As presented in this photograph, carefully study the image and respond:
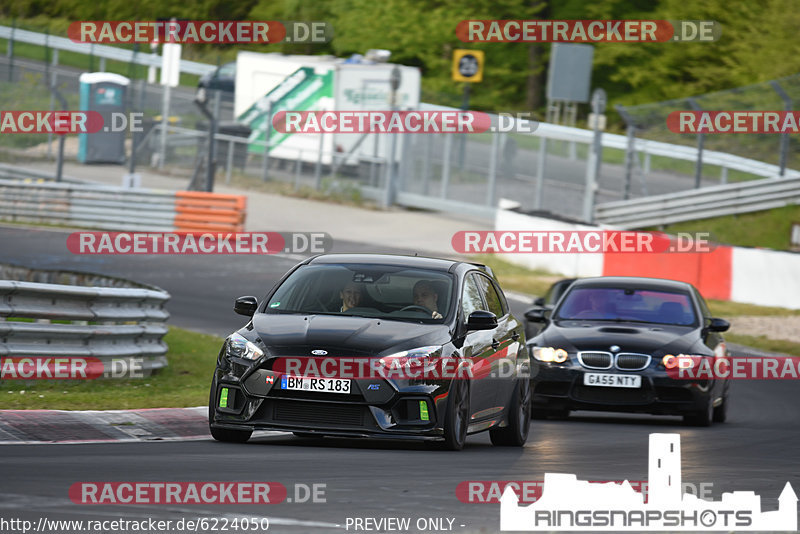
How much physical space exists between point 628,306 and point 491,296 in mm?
3617

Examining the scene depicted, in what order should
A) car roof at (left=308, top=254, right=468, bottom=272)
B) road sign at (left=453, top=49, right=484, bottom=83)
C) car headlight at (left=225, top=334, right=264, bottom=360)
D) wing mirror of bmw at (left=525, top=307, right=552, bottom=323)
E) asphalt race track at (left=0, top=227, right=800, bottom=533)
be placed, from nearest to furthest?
asphalt race track at (left=0, top=227, right=800, bottom=533) → car headlight at (left=225, top=334, right=264, bottom=360) → car roof at (left=308, top=254, right=468, bottom=272) → wing mirror of bmw at (left=525, top=307, right=552, bottom=323) → road sign at (left=453, top=49, right=484, bottom=83)

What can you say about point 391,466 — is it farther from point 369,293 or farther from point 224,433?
point 369,293

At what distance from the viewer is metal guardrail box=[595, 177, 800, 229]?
Result: 34.1 meters

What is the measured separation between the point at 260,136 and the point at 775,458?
30.5 meters

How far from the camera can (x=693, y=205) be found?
3419cm

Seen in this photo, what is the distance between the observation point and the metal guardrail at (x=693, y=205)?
34125 millimetres

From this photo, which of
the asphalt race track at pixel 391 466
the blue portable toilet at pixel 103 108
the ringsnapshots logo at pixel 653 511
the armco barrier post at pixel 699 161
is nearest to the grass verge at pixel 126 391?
the asphalt race track at pixel 391 466

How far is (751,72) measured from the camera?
172ft

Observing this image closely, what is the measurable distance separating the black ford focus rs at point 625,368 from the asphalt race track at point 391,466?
9.1 inches

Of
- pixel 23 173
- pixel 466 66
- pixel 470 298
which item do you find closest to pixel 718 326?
pixel 470 298

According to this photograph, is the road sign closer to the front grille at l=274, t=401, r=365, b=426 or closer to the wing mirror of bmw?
the wing mirror of bmw

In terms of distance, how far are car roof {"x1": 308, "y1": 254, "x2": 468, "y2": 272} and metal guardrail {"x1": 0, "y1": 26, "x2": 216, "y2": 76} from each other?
36208 mm

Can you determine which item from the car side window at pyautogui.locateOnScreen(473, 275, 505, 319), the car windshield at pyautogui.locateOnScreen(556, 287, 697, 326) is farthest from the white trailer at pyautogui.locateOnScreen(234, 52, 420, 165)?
the car side window at pyautogui.locateOnScreen(473, 275, 505, 319)

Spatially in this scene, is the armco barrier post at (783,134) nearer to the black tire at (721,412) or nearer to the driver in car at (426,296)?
the black tire at (721,412)
